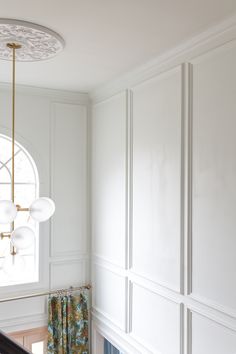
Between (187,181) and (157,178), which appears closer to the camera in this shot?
(187,181)

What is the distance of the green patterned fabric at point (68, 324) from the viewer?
12.1 ft

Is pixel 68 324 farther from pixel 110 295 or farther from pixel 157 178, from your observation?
pixel 157 178

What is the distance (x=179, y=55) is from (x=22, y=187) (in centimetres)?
214

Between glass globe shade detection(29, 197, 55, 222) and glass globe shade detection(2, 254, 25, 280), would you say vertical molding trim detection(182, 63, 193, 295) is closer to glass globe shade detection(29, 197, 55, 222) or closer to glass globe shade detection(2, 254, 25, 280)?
glass globe shade detection(29, 197, 55, 222)

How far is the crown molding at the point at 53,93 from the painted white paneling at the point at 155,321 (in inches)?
81.2

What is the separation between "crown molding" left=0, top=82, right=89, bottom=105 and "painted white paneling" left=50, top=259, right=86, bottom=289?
→ 69.3 inches

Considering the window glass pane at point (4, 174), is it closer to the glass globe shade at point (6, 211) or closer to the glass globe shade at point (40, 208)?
the glass globe shade at point (40, 208)

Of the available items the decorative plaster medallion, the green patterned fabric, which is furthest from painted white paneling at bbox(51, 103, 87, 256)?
the decorative plaster medallion

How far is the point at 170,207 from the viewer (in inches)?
104

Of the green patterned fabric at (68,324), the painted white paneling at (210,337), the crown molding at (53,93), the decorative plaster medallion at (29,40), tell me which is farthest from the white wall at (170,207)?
the decorative plaster medallion at (29,40)

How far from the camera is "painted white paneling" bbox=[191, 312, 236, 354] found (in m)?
2.12

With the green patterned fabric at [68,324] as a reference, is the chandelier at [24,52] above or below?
above

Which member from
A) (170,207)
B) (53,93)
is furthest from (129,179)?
(53,93)

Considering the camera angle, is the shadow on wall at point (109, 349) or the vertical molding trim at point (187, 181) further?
the shadow on wall at point (109, 349)
